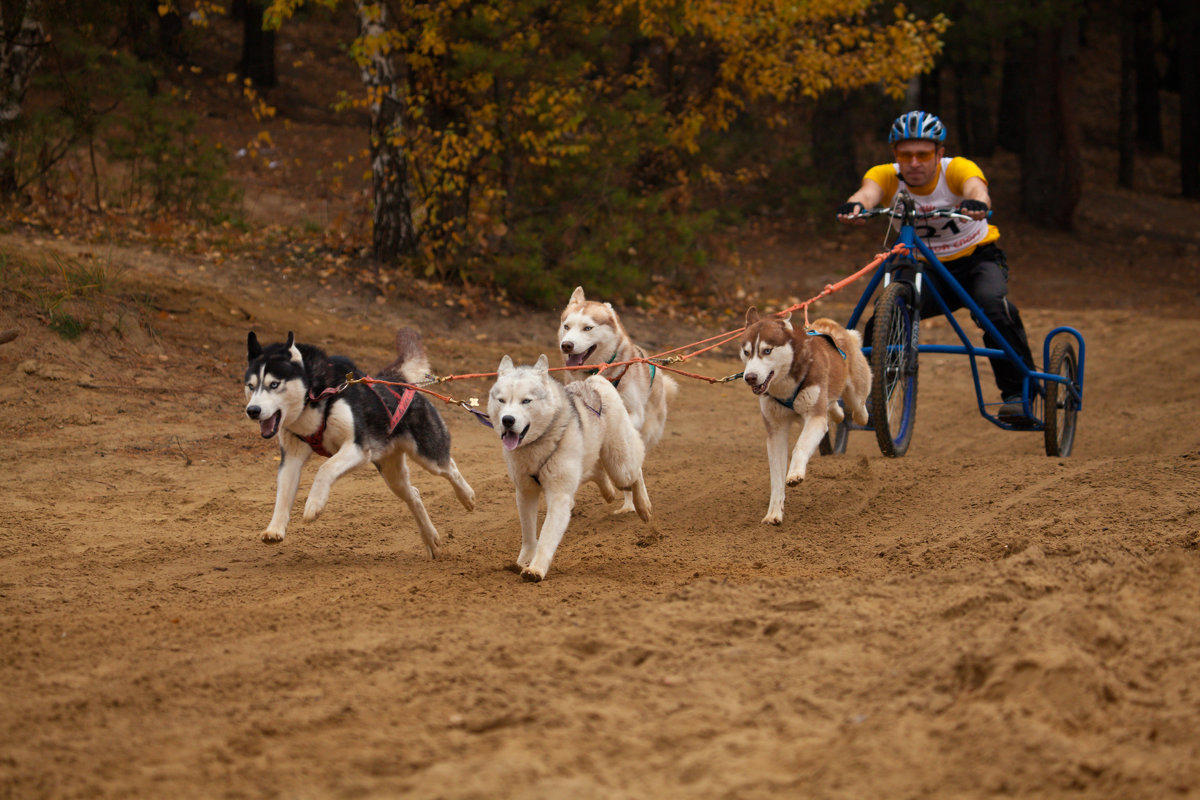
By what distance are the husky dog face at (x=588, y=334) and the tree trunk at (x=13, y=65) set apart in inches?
337

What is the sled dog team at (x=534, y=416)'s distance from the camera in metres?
5.42

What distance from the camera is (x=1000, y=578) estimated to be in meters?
4.33

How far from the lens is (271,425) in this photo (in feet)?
17.9

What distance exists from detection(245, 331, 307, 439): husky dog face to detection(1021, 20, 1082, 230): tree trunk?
61.0 feet

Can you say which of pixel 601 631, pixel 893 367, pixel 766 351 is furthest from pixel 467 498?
pixel 893 367

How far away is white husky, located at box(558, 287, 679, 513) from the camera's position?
7.26 m

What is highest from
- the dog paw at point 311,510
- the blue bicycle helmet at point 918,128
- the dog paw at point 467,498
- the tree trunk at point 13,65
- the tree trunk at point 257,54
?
the tree trunk at point 257,54

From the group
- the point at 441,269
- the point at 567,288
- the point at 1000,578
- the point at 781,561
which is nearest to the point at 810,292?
the point at 567,288

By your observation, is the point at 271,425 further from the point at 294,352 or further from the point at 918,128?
the point at 918,128

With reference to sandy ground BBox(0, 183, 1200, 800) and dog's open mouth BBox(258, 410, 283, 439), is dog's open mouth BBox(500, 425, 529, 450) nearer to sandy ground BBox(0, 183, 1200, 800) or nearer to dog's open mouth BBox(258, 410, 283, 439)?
sandy ground BBox(0, 183, 1200, 800)

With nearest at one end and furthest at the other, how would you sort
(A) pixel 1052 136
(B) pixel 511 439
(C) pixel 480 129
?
(B) pixel 511 439 → (C) pixel 480 129 → (A) pixel 1052 136

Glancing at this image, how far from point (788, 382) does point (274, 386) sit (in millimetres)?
2953

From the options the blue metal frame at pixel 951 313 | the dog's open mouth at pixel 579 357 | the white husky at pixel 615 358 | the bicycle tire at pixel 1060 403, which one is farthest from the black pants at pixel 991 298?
the dog's open mouth at pixel 579 357

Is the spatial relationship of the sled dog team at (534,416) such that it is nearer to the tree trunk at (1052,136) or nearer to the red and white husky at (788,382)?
the red and white husky at (788,382)
